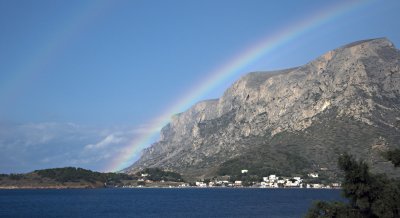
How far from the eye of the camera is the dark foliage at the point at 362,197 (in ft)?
179

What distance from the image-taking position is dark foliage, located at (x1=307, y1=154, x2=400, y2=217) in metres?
54.6

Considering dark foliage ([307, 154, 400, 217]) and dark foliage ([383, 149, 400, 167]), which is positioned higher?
dark foliage ([383, 149, 400, 167])

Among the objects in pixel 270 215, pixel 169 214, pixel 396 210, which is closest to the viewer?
pixel 396 210

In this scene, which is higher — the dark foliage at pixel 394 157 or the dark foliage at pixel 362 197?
the dark foliage at pixel 394 157

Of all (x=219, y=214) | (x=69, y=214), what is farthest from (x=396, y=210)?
(x=69, y=214)

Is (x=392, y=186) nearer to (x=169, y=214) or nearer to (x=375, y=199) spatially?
(x=375, y=199)

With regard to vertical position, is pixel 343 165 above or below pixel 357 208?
above

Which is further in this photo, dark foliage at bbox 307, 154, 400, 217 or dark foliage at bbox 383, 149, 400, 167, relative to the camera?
dark foliage at bbox 383, 149, 400, 167

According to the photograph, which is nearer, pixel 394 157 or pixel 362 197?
pixel 362 197

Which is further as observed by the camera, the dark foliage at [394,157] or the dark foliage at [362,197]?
the dark foliage at [394,157]

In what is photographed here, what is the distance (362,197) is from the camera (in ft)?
185

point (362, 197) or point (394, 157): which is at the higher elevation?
point (394, 157)

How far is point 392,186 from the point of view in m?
57.7

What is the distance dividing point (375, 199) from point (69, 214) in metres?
97.1
